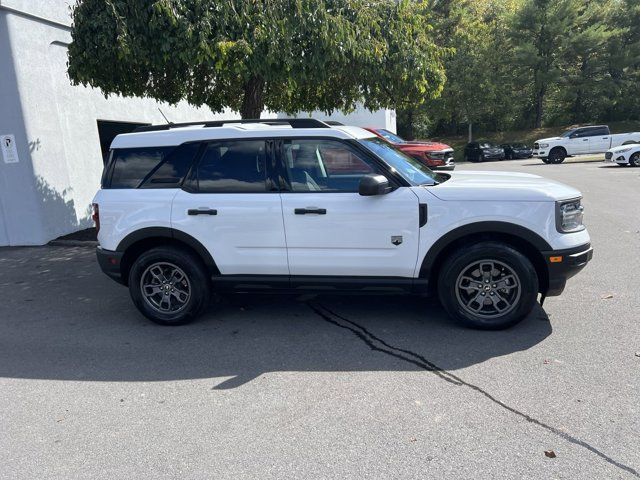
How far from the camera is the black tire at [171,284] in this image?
184 inches

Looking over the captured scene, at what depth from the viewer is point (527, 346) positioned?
157 inches

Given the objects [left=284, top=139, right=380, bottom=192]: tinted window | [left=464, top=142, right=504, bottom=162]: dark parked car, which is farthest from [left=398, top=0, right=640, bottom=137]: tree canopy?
[left=284, top=139, right=380, bottom=192]: tinted window

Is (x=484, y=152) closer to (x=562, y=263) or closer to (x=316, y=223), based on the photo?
(x=562, y=263)

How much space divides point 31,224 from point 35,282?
2.76m

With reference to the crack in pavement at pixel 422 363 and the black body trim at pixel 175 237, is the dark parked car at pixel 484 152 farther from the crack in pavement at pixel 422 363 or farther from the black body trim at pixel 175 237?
the black body trim at pixel 175 237

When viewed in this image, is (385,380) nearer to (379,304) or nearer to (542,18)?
(379,304)

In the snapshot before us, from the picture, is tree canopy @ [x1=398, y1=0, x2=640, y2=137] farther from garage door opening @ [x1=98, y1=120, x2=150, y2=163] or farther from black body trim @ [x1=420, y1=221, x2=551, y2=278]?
black body trim @ [x1=420, y1=221, x2=551, y2=278]

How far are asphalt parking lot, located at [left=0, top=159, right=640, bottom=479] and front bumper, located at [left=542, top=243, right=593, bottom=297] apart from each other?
467mm

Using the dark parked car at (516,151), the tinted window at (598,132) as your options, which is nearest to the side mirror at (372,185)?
the tinted window at (598,132)

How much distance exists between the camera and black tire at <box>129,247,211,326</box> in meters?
4.68

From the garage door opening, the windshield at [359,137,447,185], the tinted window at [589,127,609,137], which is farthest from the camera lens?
the tinted window at [589,127,609,137]

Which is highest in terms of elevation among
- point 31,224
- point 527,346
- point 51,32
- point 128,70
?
point 51,32

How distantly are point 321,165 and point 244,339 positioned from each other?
1.75m

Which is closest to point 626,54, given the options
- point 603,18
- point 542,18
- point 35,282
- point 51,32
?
point 603,18
